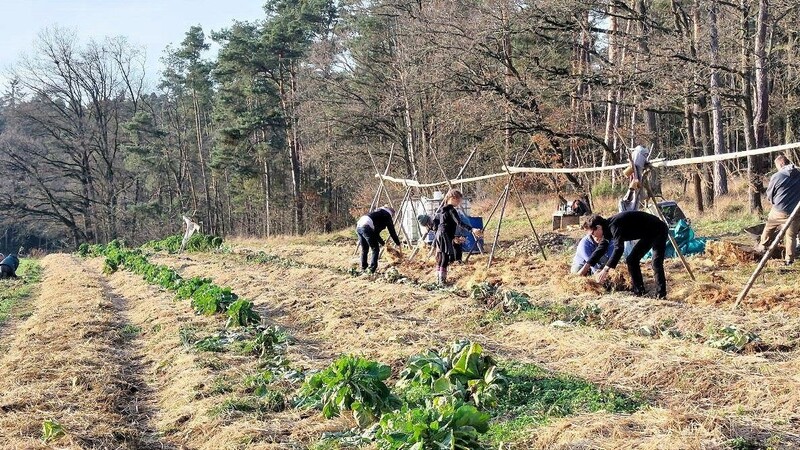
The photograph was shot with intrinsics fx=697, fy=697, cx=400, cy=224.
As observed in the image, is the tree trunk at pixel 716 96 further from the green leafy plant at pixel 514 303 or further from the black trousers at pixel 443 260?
the green leafy plant at pixel 514 303

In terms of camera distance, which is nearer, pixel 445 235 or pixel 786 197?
pixel 786 197

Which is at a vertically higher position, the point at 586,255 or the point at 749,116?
the point at 749,116

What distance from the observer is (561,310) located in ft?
27.5

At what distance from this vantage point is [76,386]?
6383 millimetres

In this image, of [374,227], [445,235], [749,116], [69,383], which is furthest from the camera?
[749,116]

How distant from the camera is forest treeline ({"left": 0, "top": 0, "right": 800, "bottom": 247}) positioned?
55.3ft

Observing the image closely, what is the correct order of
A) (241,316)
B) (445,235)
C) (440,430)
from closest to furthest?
(440,430) < (241,316) < (445,235)

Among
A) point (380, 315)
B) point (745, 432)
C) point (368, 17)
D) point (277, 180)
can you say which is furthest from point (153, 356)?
point (277, 180)

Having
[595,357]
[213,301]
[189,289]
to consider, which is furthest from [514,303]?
[189,289]

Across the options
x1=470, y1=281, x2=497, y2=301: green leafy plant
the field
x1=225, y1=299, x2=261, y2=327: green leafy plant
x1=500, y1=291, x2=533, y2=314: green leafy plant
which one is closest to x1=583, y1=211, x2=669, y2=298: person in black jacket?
the field

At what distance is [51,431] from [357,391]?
2.21 m

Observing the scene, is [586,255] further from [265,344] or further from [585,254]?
[265,344]

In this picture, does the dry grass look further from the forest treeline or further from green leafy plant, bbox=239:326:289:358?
the forest treeline

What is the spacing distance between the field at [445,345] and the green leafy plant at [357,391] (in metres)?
0.17
